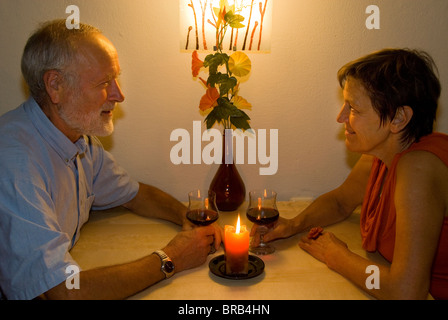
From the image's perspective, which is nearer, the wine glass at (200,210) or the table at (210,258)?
the table at (210,258)

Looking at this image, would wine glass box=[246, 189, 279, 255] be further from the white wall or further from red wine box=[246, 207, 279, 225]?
the white wall

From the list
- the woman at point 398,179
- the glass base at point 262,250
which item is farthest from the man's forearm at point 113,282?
the woman at point 398,179

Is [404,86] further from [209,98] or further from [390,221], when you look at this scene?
[209,98]

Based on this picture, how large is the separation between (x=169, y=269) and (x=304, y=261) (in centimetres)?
41

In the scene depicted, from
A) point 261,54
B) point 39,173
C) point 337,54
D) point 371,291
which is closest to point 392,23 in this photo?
point 337,54

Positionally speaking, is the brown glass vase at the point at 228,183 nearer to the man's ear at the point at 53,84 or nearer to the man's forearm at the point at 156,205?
the man's forearm at the point at 156,205

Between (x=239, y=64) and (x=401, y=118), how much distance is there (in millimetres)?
596

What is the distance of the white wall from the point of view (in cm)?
165

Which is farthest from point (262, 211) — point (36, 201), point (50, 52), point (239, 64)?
point (50, 52)

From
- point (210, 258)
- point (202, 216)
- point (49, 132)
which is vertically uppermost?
point (49, 132)

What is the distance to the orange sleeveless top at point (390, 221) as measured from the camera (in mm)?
1180

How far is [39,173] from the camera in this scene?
1132mm

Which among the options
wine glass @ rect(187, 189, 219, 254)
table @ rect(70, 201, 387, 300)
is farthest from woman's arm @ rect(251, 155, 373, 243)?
wine glass @ rect(187, 189, 219, 254)

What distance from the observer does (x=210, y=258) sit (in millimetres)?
1320
